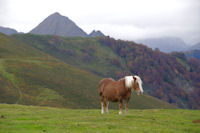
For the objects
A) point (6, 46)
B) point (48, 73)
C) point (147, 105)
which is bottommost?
point (147, 105)

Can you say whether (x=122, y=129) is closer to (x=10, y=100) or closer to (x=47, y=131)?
(x=47, y=131)

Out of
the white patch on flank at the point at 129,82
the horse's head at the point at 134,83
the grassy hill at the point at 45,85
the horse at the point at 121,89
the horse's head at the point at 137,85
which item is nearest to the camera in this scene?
the horse's head at the point at 137,85

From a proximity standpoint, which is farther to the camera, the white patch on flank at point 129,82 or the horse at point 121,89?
the white patch on flank at point 129,82

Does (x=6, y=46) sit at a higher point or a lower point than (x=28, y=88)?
higher

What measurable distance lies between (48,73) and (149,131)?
9579 cm

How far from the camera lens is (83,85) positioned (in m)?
110

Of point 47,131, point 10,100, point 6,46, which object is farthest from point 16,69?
point 47,131

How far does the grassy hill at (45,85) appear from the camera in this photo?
82.1 metres

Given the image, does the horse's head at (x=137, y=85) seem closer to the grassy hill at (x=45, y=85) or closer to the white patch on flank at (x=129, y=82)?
the white patch on flank at (x=129, y=82)

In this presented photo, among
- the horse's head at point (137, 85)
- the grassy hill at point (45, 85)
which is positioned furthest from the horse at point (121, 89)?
the grassy hill at point (45, 85)

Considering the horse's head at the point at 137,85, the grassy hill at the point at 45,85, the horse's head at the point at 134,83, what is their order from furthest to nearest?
the grassy hill at the point at 45,85, the horse's head at the point at 134,83, the horse's head at the point at 137,85

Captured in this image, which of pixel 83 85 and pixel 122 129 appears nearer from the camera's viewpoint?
pixel 122 129

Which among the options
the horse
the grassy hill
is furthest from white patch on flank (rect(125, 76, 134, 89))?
the grassy hill

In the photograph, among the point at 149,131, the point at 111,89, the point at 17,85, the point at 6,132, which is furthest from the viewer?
the point at 17,85
